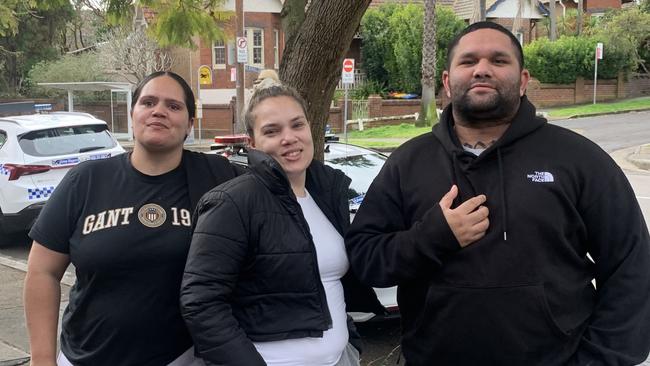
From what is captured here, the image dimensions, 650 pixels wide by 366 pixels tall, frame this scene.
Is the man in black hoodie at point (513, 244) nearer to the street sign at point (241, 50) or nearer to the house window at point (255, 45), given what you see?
the street sign at point (241, 50)

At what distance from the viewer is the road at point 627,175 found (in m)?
4.89

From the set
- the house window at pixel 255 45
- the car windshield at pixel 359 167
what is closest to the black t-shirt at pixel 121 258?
the car windshield at pixel 359 167

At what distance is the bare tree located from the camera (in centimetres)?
2900

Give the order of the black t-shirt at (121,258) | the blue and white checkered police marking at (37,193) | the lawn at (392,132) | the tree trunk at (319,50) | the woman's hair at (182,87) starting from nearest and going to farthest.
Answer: the black t-shirt at (121,258), the woman's hair at (182,87), the tree trunk at (319,50), the blue and white checkered police marking at (37,193), the lawn at (392,132)

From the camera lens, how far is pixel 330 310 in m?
2.23

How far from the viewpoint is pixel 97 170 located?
238 cm

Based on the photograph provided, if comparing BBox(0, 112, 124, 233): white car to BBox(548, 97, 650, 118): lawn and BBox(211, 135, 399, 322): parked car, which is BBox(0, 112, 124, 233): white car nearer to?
BBox(211, 135, 399, 322): parked car

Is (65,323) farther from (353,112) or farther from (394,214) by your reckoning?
(353,112)

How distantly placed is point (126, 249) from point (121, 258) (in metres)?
0.03

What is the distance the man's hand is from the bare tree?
90.7ft

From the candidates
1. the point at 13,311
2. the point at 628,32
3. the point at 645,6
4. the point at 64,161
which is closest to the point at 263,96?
the point at 13,311

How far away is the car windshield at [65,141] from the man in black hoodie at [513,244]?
7360 mm

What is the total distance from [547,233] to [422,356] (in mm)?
593

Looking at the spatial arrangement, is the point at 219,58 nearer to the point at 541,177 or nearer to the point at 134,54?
the point at 134,54
